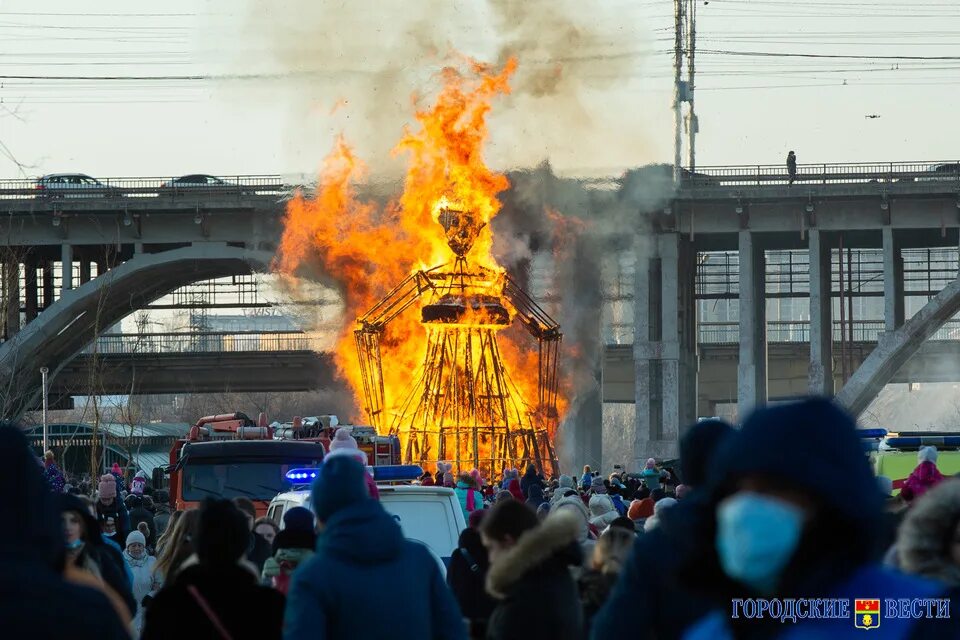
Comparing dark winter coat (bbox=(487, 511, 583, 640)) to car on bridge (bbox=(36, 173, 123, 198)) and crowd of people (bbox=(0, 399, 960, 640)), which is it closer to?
crowd of people (bbox=(0, 399, 960, 640))

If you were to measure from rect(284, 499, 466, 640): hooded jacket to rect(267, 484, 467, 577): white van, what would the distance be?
23.0ft

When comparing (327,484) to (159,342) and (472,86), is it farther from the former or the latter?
(159,342)

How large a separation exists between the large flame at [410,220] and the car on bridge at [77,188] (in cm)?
695

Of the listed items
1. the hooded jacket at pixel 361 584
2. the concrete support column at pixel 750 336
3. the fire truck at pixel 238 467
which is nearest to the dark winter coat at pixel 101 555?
the hooded jacket at pixel 361 584

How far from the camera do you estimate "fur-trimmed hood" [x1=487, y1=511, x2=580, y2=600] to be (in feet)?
22.3

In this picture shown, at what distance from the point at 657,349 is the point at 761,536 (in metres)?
49.9

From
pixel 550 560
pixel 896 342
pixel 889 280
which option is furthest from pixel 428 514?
pixel 889 280

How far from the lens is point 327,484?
673 centimetres

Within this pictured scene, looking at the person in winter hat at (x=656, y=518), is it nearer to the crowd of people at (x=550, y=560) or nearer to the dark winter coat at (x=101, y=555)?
the crowd of people at (x=550, y=560)

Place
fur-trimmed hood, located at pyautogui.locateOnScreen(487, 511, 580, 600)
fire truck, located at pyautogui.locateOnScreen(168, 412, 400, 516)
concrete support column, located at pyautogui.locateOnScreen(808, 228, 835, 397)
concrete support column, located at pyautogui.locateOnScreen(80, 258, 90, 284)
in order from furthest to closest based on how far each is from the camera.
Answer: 1. concrete support column, located at pyautogui.locateOnScreen(80, 258, 90, 284)
2. concrete support column, located at pyautogui.locateOnScreen(808, 228, 835, 397)
3. fire truck, located at pyautogui.locateOnScreen(168, 412, 400, 516)
4. fur-trimmed hood, located at pyautogui.locateOnScreen(487, 511, 580, 600)

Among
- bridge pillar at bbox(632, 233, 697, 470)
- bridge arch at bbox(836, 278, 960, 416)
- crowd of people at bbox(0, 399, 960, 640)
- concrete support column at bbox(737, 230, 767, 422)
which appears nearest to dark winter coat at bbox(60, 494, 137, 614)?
crowd of people at bbox(0, 399, 960, 640)

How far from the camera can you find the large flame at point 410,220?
1706 inches

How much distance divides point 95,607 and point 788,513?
1582 mm

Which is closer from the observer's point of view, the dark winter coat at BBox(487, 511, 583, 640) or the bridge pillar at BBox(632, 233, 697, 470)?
the dark winter coat at BBox(487, 511, 583, 640)
